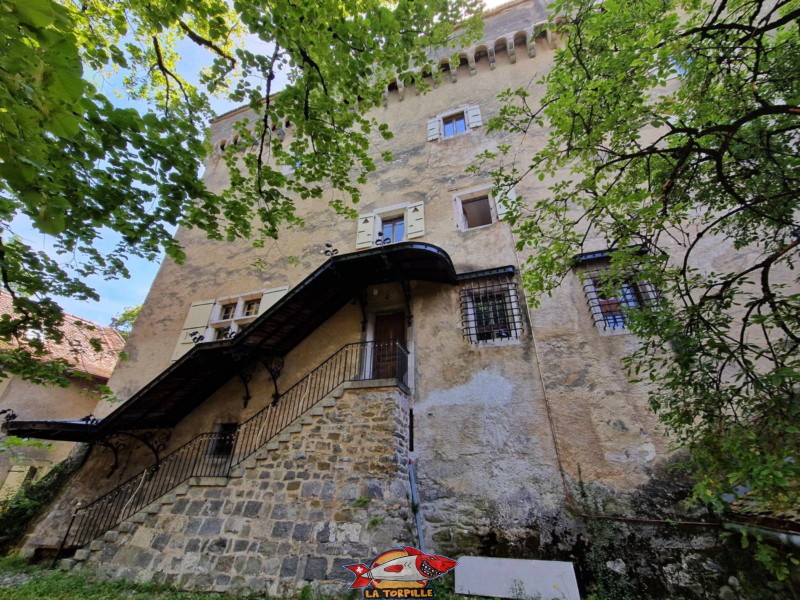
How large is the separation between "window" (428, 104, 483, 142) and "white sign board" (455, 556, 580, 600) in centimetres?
957

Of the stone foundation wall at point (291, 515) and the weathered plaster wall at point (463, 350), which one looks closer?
the stone foundation wall at point (291, 515)

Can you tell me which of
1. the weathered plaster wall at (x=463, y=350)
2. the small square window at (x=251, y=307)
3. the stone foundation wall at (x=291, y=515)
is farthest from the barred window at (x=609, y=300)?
the small square window at (x=251, y=307)

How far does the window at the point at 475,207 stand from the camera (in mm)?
7848

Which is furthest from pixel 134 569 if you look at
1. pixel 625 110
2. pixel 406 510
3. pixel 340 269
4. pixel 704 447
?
pixel 625 110

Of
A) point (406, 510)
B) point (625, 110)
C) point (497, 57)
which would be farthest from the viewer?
point (497, 57)

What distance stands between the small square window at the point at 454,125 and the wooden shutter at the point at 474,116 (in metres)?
0.16

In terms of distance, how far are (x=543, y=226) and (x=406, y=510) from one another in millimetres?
5981

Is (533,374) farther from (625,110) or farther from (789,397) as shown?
(625,110)

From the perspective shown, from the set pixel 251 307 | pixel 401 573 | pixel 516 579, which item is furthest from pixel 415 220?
pixel 516 579

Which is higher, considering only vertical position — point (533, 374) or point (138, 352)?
point (138, 352)

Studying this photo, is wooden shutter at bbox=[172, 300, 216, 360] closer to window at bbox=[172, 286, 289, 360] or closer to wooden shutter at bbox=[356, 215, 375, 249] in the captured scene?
window at bbox=[172, 286, 289, 360]

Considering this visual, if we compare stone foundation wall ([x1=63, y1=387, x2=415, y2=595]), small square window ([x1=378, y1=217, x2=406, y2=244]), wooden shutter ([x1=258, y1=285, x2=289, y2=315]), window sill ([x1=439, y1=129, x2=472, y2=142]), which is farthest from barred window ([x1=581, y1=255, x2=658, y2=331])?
wooden shutter ([x1=258, y1=285, x2=289, y2=315])

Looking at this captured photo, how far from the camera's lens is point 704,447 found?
2928 mm

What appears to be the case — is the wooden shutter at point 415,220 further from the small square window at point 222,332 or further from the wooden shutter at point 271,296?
the small square window at point 222,332
